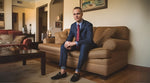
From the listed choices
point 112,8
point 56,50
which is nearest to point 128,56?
point 112,8

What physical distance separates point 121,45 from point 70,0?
2.39 m

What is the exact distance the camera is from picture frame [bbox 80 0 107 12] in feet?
8.82

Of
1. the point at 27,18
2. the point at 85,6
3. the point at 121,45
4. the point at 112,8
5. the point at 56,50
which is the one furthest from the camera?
the point at 27,18

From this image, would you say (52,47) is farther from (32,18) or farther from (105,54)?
(32,18)

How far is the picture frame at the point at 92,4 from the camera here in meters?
2.69

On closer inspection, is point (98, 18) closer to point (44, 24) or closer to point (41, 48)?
point (41, 48)

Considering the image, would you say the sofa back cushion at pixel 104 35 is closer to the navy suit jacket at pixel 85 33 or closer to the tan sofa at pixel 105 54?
the tan sofa at pixel 105 54

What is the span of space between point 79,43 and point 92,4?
62.5 inches

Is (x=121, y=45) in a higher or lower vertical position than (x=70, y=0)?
lower

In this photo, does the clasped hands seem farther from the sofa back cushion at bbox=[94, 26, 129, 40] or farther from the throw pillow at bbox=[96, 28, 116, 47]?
the sofa back cushion at bbox=[94, 26, 129, 40]

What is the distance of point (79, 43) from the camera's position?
1.73m

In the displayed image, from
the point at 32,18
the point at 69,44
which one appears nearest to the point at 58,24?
the point at 32,18

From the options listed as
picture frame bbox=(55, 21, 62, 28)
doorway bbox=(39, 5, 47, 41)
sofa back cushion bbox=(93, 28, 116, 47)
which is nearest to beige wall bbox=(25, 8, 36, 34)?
doorway bbox=(39, 5, 47, 41)

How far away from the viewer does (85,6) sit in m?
3.08
